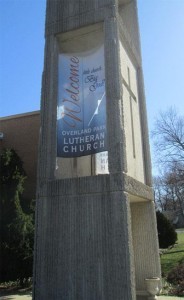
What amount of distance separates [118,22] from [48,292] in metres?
7.52

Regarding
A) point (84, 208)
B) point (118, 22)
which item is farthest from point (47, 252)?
point (118, 22)

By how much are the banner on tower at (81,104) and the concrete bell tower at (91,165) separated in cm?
3

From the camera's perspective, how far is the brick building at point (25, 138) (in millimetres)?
16109

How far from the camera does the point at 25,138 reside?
16750 mm

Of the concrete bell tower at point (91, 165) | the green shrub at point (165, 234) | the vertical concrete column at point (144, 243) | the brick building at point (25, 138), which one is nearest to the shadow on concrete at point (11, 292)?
the concrete bell tower at point (91, 165)

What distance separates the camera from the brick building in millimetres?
16109

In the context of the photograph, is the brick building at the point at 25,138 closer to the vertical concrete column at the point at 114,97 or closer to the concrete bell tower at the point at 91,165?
the concrete bell tower at the point at 91,165

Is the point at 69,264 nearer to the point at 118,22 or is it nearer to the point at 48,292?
the point at 48,292

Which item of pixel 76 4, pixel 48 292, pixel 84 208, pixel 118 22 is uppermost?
Result: pixel 76 4

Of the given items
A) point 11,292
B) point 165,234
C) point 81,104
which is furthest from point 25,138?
point 165,234

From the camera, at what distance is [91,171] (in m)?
9.38

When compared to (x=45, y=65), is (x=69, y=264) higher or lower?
lower

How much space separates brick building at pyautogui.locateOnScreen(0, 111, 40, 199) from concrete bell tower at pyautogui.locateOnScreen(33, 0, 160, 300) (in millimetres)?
7092

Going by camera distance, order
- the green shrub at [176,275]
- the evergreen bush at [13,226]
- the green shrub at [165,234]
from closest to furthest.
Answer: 1. the evergreen bush at [13,226]
2. the green shrub at [176,275]
3. the green shrub at [165,234]
